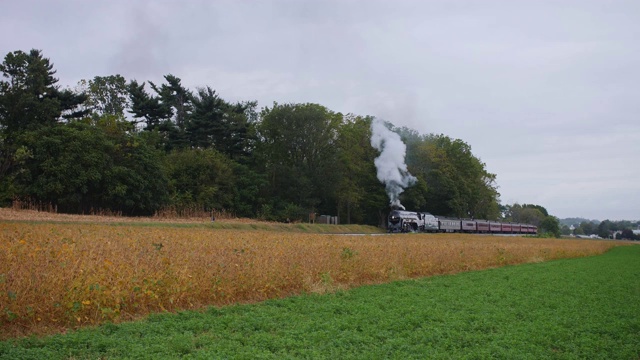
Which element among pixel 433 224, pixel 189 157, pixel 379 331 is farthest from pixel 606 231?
pixel 379 331

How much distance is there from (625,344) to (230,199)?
125 ft

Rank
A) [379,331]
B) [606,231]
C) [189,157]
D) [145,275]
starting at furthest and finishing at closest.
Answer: [606,231] → [189,157] → [145,275] → [379,331]

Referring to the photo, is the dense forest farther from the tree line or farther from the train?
the tree line

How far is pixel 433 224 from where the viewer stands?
49281 millimetres

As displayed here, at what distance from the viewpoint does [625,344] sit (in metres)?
7.58

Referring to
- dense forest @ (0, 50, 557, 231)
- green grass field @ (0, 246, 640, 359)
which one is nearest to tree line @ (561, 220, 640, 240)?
dense forest @ (0, 50, 557, 231)

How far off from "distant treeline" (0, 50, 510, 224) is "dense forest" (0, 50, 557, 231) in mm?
110

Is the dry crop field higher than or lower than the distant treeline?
lower

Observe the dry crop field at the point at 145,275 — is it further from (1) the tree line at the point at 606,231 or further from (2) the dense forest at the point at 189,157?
(1) the tree line at the point at 606,231

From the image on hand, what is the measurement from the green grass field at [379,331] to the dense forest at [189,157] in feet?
86.6

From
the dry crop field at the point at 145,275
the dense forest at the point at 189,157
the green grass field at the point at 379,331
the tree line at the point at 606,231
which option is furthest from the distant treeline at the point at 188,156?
the tree line at the point at 606,231

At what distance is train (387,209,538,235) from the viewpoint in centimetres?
4456

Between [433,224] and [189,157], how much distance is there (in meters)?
26.1

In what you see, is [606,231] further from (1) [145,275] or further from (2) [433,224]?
(1) [145,275]
